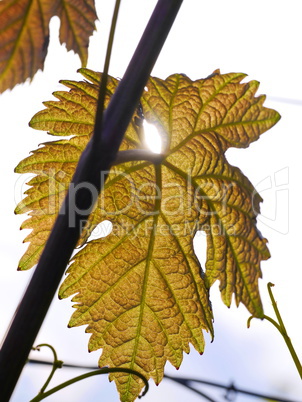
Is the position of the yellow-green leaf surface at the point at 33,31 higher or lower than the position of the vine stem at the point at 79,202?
higher

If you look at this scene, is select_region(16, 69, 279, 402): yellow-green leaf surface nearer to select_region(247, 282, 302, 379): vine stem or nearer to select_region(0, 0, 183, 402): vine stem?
select_region(247, 282, 302, 379): vine stem

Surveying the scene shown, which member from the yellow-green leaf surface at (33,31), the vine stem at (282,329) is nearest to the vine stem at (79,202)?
the yellow-green leaf surface at (33,31)

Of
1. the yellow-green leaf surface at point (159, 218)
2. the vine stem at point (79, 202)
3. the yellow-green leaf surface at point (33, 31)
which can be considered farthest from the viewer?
the yellow-green leaf surface at point (159, 218)

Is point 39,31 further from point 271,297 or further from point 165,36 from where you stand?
point 271,297

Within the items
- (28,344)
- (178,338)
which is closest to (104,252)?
(178,338)

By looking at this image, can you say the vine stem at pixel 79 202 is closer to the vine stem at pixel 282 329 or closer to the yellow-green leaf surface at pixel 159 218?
the yellow-green leaf surface at pixel 159 218

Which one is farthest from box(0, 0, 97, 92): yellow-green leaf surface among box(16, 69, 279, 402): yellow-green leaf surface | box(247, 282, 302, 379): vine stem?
box(247, 282, 302, 379): vine stem

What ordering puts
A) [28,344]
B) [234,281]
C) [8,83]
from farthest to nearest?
[234,281], [8,83], [28,344]
